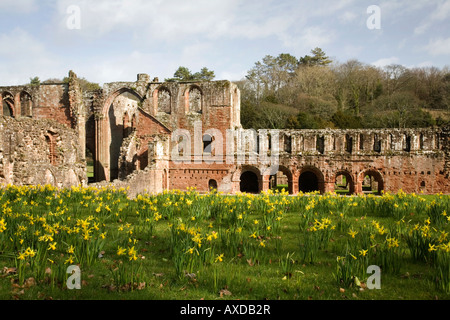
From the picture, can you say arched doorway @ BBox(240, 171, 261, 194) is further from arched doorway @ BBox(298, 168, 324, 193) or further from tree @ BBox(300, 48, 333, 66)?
tree @ BBox(300, 48, 333, 66)

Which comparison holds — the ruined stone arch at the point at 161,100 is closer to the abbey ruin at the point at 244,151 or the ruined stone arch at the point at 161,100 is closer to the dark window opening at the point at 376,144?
the abbey ruin at the point at 244,151

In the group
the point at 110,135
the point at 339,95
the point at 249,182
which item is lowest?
the point at 249,182

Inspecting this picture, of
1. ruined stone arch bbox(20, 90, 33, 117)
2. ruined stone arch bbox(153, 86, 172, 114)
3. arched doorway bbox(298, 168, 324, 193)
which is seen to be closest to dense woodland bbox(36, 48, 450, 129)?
arched doorway bbox(298, 168, 324, 193)

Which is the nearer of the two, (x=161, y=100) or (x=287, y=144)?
(x=287, y=144)

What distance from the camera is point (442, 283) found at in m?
4.23

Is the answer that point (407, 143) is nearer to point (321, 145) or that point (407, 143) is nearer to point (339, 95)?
point (321, 145)

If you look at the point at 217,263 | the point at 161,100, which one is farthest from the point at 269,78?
the point at 217,263

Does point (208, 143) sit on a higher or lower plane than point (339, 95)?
lower

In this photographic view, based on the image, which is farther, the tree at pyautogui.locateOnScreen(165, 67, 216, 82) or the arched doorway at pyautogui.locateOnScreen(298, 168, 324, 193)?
the tree at pyautogui.locateOnScreen(165, 67, 216, 82)

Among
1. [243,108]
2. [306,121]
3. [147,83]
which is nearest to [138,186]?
[147,83]


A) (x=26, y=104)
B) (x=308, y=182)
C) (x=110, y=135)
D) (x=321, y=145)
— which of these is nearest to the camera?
(x=321, y=145)

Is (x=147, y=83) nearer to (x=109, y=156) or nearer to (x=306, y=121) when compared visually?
(x=109, y=156)

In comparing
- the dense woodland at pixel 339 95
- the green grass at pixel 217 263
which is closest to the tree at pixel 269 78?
the dense woodland at pixel 339 95
